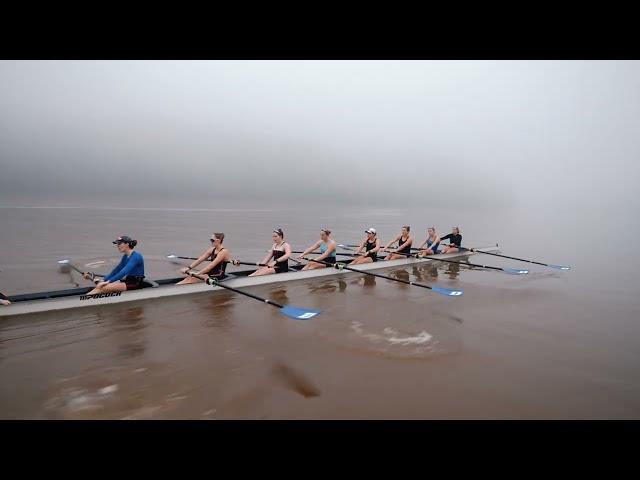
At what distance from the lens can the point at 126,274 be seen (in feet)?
24.2

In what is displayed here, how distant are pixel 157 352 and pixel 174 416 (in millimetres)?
2056

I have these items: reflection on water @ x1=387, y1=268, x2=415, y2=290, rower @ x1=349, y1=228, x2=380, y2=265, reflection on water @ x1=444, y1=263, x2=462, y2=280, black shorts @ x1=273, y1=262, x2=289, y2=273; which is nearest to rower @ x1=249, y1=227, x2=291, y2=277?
black shorts @ x1=273, y1=262, x2=289, y2=273

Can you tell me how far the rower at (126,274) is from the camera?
23.7ft

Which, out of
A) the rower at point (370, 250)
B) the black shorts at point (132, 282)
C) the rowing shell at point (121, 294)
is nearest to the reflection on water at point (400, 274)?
the rower at point (370, 250)

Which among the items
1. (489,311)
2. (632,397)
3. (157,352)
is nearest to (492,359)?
(632,397)

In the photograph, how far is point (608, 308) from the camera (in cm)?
887

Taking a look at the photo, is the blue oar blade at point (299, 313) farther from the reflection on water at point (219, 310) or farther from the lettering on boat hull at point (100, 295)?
the lettering on boat hull at point (100, 295)

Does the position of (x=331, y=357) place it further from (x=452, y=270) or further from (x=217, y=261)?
(x=452, y=270)

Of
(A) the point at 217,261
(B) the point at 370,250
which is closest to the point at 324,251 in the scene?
(B) the point at 370,250

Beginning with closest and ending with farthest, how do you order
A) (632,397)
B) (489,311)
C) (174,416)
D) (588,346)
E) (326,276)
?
(174,416), (632,397), (588,346), (489,311), (326,276)

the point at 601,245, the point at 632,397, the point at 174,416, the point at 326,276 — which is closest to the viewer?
the point at 174,416

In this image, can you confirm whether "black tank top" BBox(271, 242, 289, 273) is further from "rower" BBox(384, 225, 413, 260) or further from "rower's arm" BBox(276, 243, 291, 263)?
"rower" BBox(384, 225, 413, 260)

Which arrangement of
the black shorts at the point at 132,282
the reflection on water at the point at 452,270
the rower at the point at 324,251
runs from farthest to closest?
the reflection on water at the point at 452,270 < the rower at the point at 324,251 < the black shorts at the point at 132,282

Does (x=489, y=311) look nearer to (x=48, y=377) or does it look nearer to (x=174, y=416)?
(x=174, y=416)
